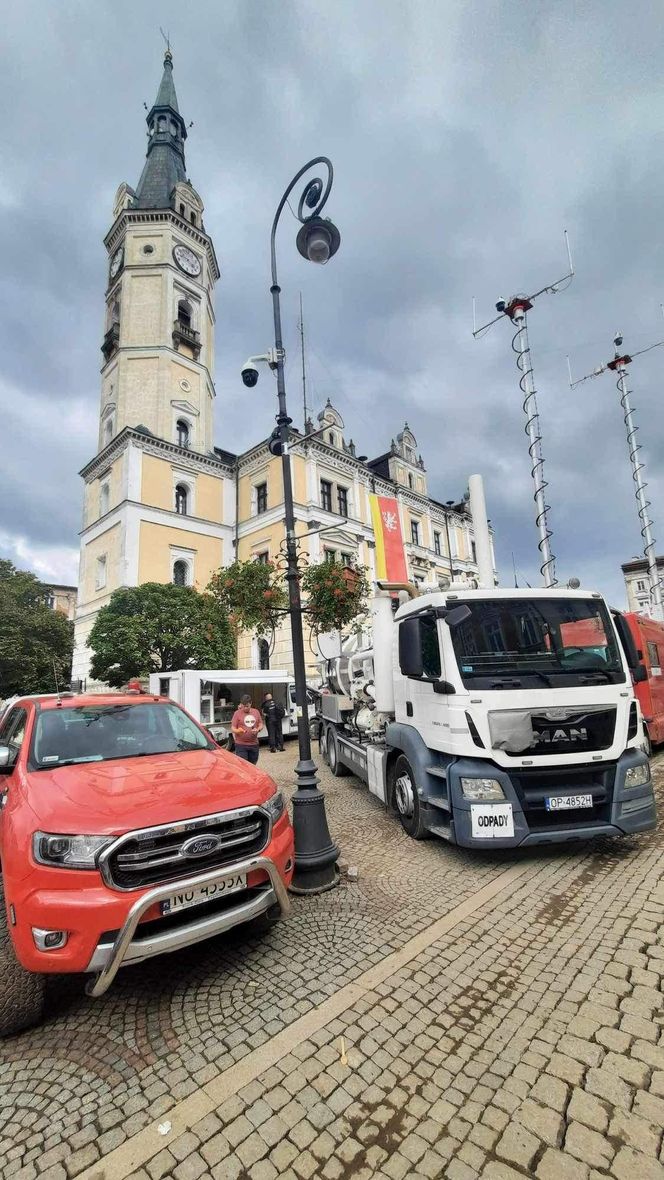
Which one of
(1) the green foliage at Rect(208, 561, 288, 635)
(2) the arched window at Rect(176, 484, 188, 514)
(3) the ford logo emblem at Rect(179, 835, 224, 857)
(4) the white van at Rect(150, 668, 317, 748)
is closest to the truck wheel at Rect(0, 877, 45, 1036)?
(3) the ford logo emblem at Rect(179, 835, 224, 857)

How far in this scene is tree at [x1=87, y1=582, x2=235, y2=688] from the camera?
21.0 m

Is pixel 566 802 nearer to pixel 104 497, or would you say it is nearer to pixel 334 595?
pixel 334 595

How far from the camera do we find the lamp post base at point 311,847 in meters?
4.45

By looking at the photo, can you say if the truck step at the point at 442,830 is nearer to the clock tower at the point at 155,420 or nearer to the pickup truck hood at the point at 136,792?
the pickup truck hood at the point at 136,792

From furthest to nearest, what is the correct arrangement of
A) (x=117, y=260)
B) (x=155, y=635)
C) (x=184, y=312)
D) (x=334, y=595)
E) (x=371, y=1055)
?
(x=117, y=260)
(x=184, y=312)
(x=155, y=635)
(x=334, y=595)
(x=371, y=1055)

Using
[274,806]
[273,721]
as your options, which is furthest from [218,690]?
[274,806]

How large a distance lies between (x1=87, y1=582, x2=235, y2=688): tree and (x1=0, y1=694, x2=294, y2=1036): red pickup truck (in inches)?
676

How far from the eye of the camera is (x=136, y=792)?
318 cm

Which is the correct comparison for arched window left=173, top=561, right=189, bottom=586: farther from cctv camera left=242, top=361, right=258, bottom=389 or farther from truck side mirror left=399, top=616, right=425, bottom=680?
truck side mirror left=399, top=616, right=425, bottom=680

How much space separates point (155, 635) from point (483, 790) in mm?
18973

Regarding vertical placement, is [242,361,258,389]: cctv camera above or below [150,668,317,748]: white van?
above

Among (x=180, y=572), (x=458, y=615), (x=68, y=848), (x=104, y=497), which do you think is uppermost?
(x=104, y=497)

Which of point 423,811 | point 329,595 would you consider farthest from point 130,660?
point 423,811

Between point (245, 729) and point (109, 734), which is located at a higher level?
point (109, 734)
